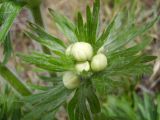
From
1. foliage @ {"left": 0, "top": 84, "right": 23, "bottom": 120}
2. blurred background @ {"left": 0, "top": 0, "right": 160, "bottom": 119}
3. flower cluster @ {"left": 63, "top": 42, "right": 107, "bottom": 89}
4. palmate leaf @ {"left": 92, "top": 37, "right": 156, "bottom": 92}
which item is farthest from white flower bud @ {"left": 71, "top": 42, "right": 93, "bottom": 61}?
blurred background @ {"left": 0, "top": 0, "right": 160, "bottom": 119}

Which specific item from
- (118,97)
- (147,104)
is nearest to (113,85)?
(147,104)

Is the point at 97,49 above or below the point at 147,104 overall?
above

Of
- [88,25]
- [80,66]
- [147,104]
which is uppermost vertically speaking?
[88,25]

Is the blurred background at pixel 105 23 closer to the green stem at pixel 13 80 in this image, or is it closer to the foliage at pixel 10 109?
the green stem at pixel 13 80

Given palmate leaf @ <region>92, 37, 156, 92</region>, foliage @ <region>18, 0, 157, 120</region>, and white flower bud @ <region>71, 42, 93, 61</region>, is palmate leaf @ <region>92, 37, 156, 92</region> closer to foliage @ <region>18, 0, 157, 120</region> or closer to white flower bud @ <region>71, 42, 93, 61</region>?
foliage @ <region>18, 0, 157, 120</region>

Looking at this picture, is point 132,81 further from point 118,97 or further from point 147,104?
point 147,104

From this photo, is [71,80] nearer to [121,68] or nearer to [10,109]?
[121,68]
